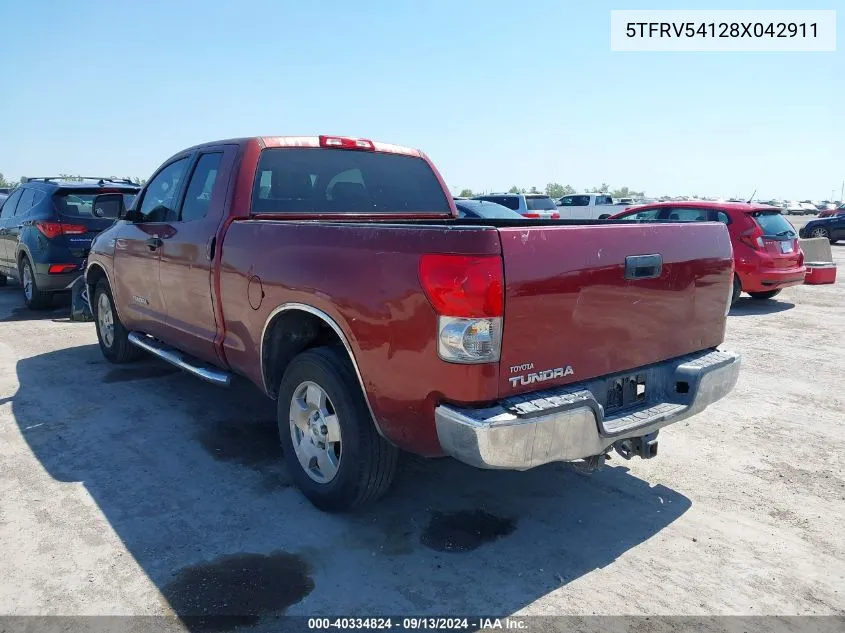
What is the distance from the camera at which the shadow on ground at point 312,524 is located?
2889 millimetres

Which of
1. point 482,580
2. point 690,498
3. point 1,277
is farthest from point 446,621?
point 1,277

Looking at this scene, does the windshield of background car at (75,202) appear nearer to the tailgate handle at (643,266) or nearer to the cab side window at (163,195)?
the cab side window at (163,195)

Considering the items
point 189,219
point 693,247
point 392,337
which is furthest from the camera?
point 189,219

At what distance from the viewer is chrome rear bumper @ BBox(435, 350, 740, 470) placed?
107 inches

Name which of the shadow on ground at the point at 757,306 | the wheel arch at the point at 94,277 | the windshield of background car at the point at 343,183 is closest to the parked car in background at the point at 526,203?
the shadow on ground at the point at 757,306

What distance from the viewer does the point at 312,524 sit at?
3.50m

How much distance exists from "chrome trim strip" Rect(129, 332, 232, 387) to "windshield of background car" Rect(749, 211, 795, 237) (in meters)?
8.88

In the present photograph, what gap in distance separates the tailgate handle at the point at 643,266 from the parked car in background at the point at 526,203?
15185mm

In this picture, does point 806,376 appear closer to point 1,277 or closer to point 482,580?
point 482,580

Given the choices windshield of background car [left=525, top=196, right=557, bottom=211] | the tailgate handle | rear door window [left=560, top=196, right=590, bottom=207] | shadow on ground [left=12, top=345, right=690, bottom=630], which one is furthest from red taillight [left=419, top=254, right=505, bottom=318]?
rear door window [left=560, top=196, right=590, bottom=207]

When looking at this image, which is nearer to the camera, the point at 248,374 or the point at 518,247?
the point at 518,247

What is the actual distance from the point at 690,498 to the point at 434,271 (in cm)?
223

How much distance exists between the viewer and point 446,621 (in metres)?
2.71

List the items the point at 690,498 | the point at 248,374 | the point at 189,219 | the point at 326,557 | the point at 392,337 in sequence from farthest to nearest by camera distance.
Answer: the point at 189,219, the point at 248,374, the point at 690,498, the point at 326,557, the point at 392,337
